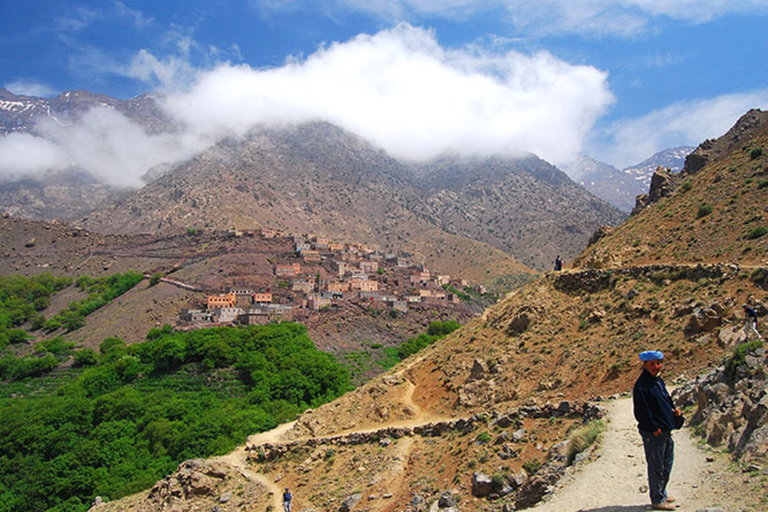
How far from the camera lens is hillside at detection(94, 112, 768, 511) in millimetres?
16094

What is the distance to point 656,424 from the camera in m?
8.63

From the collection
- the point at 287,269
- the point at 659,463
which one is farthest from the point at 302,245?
the point at 659,463

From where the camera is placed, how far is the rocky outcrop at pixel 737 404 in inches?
373

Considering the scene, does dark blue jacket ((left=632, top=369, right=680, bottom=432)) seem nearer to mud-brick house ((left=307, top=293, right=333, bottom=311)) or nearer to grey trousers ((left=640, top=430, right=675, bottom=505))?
grey trousers ((left=640, top=430, right=675, bottom=505))

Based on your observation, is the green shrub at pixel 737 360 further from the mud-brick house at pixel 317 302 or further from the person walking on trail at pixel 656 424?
the mud-brick house at pixel 317 302

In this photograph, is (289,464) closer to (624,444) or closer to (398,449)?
(398,449)

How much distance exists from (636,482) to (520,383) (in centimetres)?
1145

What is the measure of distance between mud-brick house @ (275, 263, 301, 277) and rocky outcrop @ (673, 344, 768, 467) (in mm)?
95213

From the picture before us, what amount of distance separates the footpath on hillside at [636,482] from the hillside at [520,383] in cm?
84

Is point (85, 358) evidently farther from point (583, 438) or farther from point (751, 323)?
point (751, 323)

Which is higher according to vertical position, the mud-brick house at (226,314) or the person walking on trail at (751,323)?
the person walking on trail at (751,323)

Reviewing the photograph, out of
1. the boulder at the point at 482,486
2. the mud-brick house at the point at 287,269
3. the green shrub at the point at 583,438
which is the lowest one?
the boulder at the point at 482,486

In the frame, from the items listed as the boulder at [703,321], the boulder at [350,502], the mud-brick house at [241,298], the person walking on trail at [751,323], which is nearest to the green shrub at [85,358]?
the mud-brick house at [241,298]

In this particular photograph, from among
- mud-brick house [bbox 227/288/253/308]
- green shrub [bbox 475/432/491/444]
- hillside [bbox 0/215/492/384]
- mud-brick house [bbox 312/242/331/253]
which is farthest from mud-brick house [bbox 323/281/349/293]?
green shrub [bbox 475/432/491/444]
